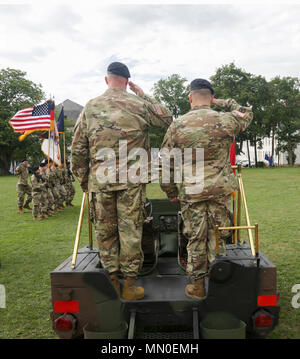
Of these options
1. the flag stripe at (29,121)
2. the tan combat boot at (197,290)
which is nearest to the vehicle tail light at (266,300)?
the tan combat boot at (197,290)

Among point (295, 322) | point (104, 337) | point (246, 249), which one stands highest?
point (246, 249)

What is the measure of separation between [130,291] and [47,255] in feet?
14.2

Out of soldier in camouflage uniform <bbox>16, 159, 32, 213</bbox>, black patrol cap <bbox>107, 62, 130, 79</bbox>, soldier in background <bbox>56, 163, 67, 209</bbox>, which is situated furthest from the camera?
soldier in camouflage uniform <bbox>16, 159, 32, 213</bbox>

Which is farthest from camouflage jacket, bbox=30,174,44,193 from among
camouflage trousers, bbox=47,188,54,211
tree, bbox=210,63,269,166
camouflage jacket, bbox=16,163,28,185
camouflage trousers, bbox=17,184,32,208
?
tree, bbox=210,63,269,166

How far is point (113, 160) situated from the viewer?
3193 mm

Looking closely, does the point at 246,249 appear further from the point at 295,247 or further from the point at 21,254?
the point at 21,254

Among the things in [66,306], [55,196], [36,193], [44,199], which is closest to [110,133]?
[66,306]

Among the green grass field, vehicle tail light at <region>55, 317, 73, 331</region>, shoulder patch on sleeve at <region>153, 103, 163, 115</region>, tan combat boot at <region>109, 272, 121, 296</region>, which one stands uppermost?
shoulder patch on sleeve at <region>153, 103, 163, 115</region>

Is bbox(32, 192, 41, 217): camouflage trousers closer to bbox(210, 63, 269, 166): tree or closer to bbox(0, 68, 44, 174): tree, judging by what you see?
bbox(0, 68, 44, 174): tree

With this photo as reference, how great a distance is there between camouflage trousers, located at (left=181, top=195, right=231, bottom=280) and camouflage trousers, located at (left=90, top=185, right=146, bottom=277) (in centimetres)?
46

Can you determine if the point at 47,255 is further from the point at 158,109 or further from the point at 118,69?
the point at 118,69

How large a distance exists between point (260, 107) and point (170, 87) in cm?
1392

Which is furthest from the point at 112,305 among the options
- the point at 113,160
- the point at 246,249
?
the point at 246,249

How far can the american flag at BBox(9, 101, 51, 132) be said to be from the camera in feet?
40.3
